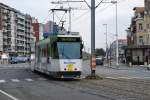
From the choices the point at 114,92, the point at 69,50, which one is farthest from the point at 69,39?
the point at 114,92

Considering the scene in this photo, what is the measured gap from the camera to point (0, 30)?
189250mm

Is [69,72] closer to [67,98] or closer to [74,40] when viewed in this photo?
[74,40]

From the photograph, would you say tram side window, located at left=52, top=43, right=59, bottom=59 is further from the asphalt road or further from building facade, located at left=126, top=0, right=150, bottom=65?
building facade, located at left=126, top=0, right=150, bottom=65

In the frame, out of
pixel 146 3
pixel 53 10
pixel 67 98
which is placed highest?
pixel 146 3

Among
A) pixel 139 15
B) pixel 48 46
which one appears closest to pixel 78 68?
pixel 48 46

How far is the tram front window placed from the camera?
36156 millimetres

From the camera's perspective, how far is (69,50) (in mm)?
36344

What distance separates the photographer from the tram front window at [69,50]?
36.2 metres

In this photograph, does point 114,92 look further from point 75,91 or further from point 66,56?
point 66,56

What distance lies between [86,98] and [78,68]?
1508cm

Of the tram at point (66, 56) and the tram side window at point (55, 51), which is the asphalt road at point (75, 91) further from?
the tram side window at point (55, 51)

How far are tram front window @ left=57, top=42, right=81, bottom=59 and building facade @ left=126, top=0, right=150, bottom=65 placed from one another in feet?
239

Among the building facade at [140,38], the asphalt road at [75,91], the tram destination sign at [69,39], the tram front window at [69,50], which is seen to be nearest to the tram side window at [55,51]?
the tram front window at [69,50]

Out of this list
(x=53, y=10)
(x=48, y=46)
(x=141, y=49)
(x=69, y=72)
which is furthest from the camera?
(x=141, y=49)
